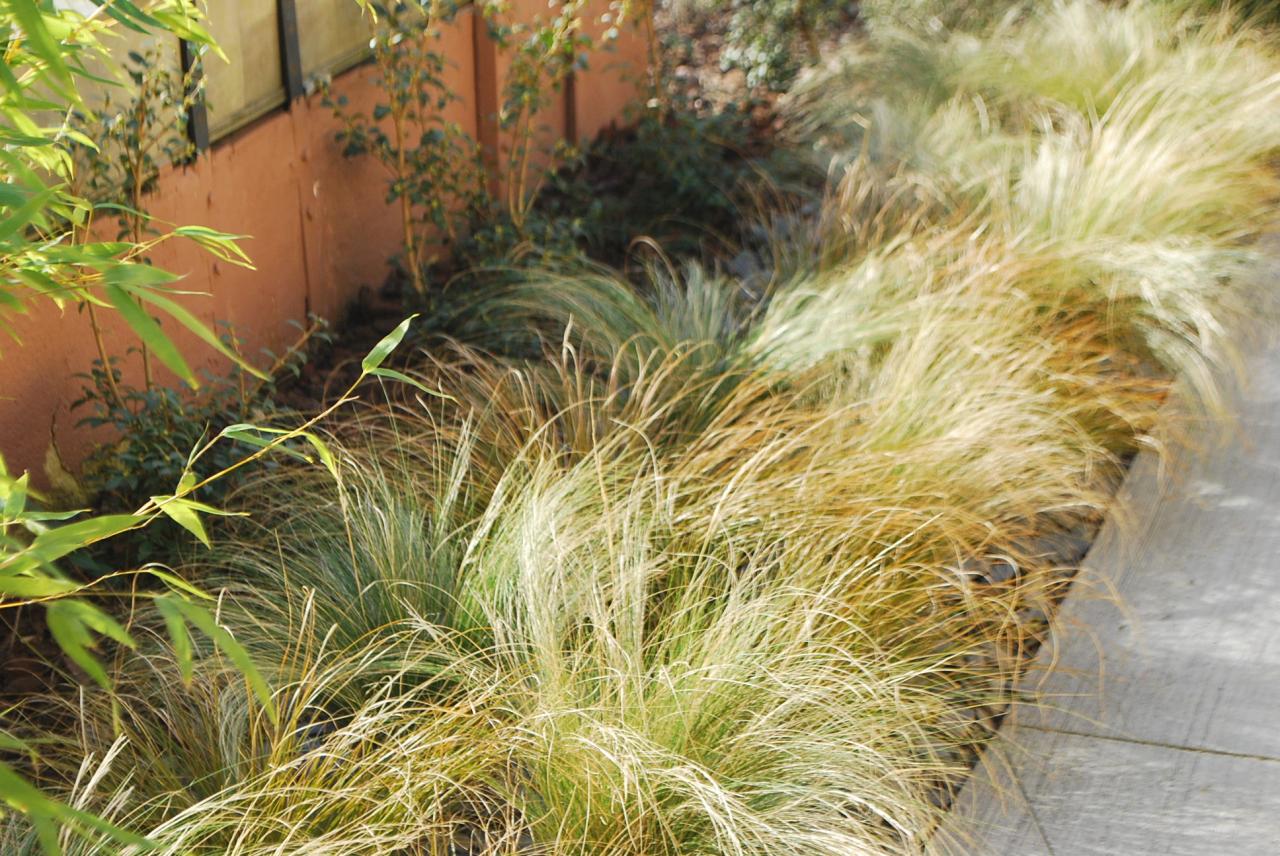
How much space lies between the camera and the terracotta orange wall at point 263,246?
402 centimetres

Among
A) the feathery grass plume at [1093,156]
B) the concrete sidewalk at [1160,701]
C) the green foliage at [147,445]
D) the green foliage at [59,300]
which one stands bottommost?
the concrete sidewalk at [1160,701]

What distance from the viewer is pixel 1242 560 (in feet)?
13.0

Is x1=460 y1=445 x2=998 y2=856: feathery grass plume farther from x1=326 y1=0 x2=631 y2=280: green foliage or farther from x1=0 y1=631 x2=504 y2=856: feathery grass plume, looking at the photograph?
x1=326 y1=0 x2=631 y2=280: green foliage

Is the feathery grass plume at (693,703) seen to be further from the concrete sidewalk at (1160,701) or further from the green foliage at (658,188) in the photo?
the green foliage at (658,188)

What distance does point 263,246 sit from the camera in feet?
16.2

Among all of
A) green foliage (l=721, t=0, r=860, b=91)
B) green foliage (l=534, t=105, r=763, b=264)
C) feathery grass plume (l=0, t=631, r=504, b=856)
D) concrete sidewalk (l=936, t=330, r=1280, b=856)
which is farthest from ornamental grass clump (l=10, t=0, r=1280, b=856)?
green foliage (l=721, t=0, r=860, b=91)

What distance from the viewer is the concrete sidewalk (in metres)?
3.01

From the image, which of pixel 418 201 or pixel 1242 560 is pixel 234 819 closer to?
pixel 1242 560

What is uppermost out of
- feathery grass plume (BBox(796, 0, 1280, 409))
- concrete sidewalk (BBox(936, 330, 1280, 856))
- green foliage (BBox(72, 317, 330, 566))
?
feathery grass plume (BBox(796, 0, 1280, 409))

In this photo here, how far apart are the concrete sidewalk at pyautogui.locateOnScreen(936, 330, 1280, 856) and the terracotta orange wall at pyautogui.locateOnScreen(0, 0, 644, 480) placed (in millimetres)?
2285

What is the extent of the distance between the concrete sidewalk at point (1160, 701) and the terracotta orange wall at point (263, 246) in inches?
90.0

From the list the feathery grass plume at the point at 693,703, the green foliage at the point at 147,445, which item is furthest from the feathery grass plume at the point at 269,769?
the green foliage at the point at 147,445

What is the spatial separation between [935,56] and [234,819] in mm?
5647

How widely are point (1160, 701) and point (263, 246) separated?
3.17 metres
